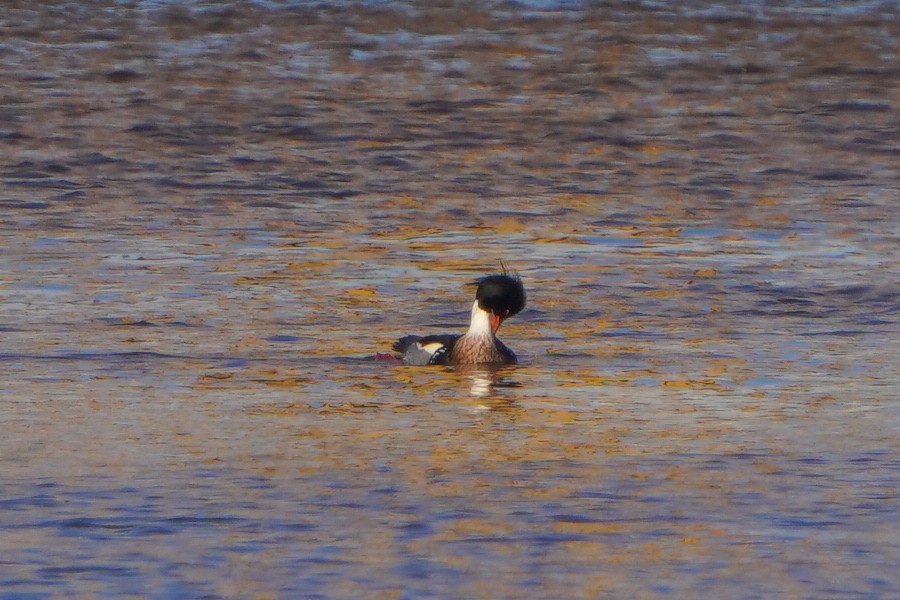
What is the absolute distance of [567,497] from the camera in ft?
26.2

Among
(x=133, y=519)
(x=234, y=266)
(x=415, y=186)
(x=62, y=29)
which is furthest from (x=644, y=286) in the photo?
(x=62, y=29)

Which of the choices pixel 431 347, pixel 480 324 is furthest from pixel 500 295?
pixel 431 347

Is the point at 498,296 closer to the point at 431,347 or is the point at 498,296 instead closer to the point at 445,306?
the point at 431,347

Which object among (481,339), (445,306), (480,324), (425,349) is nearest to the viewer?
(425,349)

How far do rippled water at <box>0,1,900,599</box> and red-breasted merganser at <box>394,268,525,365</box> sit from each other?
0.74 feet

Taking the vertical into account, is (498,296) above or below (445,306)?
above

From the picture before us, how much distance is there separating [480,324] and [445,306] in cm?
126

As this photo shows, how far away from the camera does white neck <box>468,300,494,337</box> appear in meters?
11.6

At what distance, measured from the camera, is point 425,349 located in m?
11.2

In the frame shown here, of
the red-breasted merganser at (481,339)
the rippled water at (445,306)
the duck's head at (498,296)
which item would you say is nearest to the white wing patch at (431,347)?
the red-breasted merganser at (481,339)

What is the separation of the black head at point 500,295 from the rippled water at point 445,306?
317 millimetres

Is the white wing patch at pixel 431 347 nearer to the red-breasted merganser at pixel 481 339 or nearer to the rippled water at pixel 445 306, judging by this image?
the red-breasted merganser at pixel 481 339

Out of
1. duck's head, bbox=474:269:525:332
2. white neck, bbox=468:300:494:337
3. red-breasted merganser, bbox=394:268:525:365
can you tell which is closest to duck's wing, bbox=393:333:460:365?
red-breasted merganser, bbox=394:268:525:365

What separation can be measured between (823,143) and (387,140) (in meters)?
3.59
